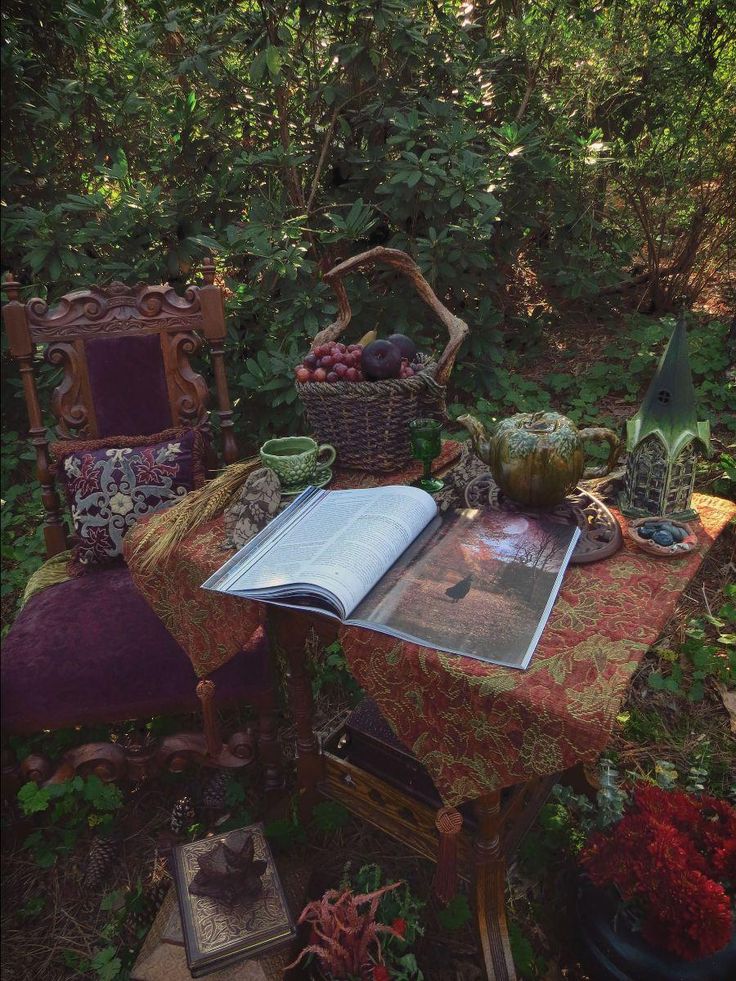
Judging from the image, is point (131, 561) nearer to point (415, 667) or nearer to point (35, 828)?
point (415, 667)

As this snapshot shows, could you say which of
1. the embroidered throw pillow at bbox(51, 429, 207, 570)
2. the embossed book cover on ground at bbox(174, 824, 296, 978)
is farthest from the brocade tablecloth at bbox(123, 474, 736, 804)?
the embroidered throw pillow at bbox(51, 429, 207, 570)

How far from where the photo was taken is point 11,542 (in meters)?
3.37

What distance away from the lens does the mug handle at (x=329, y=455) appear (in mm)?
1608

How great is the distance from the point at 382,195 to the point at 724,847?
3.16 meters

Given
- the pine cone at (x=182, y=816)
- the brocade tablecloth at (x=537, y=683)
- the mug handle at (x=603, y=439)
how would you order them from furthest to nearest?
the pine cone at (x=182, y=816) → the mug handle at (x=603, y=439) → the brocade tablecloth at (x=537, y=683)

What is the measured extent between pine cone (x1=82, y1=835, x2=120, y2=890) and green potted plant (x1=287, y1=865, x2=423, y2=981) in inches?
26.8

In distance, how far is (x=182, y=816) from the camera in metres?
1.95

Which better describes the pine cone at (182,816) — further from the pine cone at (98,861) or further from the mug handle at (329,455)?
the mug handle at (329,455)

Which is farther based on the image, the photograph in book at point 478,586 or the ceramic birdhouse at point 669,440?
the ceramic birdhouse at point 669,440

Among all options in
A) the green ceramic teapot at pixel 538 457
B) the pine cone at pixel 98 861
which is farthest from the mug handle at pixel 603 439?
the pine cone at pixel 98 861

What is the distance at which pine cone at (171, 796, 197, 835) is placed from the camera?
6.40 ft

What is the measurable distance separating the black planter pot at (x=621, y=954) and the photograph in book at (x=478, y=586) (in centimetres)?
78

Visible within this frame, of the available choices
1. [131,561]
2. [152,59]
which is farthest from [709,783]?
[152,59]

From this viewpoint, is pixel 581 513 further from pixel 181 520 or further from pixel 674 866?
pixel 181 520
